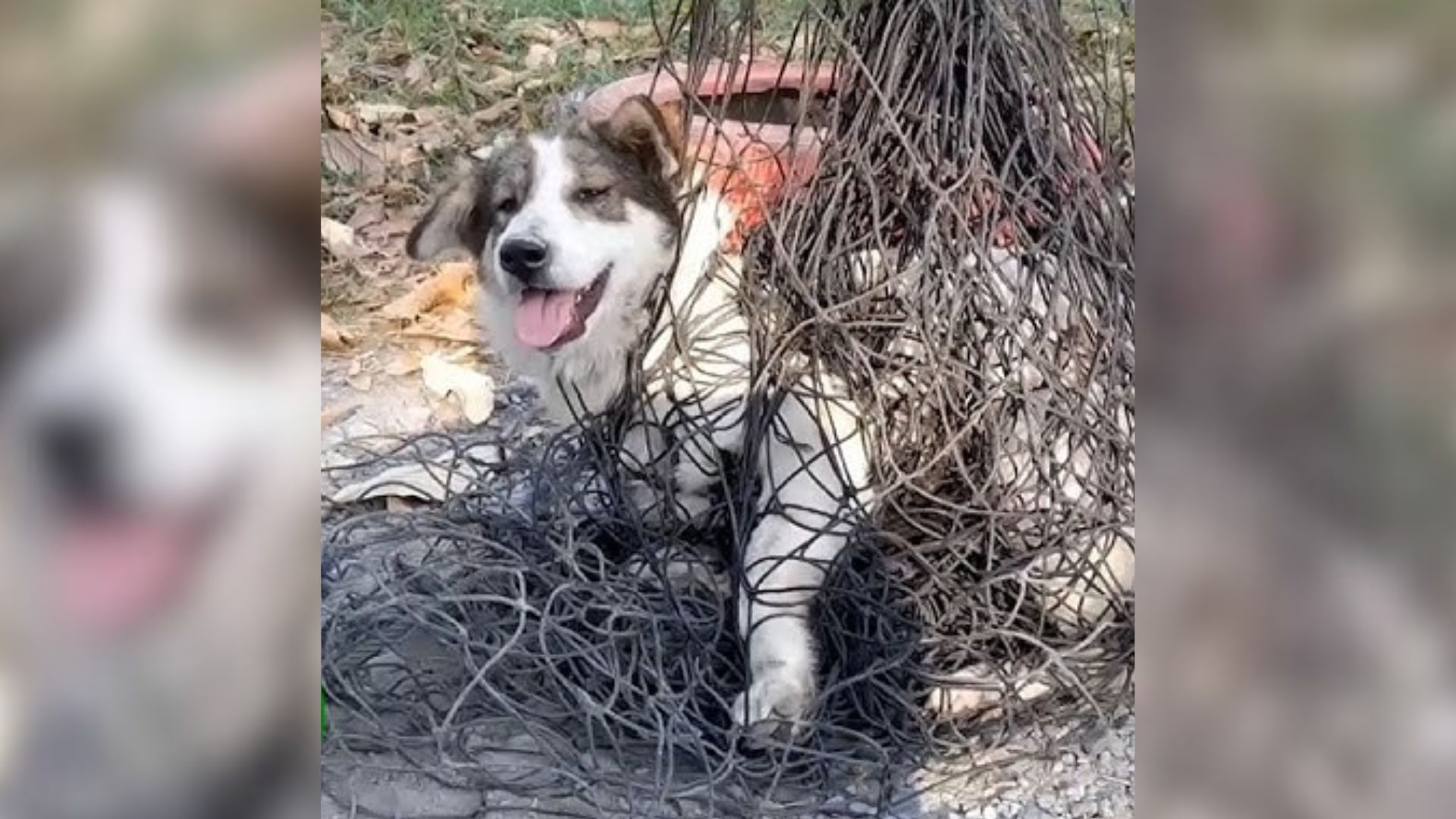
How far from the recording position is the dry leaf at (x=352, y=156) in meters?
2.92

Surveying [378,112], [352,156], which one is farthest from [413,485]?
[378,112]

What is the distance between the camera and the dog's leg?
1.80 metres

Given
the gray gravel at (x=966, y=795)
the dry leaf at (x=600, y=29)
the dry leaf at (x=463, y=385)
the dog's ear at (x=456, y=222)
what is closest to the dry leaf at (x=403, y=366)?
the dry leaf at (x=463, y=385)

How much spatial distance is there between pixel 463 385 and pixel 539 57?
2.95 feet

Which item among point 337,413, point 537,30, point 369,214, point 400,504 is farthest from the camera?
point 537,30

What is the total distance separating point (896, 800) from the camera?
172 centimetres

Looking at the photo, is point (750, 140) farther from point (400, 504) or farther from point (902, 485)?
point (400, 504)
